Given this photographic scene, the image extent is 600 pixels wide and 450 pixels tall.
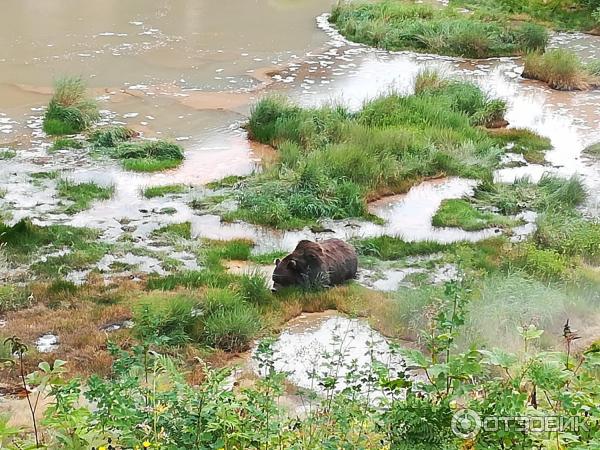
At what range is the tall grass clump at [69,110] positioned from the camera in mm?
11945

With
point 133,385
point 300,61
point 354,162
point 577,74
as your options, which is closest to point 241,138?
point 354,162

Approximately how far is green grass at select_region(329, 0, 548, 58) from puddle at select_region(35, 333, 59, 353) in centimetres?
1388

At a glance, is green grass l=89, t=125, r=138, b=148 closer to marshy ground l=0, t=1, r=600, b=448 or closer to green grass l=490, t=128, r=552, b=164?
marshy ground l=0, t=1, r=600, b=448

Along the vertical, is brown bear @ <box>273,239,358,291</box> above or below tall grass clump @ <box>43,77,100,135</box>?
above

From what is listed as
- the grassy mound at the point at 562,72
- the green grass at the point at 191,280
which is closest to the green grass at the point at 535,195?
the green grass at the point at 191,280

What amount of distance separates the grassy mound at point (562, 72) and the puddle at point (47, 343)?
463 inches

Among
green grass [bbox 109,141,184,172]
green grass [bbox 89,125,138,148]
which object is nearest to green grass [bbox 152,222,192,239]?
green grass [bbox 109,141,184,172]

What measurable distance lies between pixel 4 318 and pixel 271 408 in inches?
160

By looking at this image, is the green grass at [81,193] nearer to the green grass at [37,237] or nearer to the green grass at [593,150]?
the green grass at [37,237]

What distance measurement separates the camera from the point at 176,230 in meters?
8.48

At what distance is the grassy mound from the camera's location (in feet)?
49.4

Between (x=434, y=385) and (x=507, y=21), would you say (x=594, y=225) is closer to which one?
(x=434, y=385)

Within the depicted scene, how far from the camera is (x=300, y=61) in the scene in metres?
17.1

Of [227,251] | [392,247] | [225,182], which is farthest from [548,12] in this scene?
[227,251]
